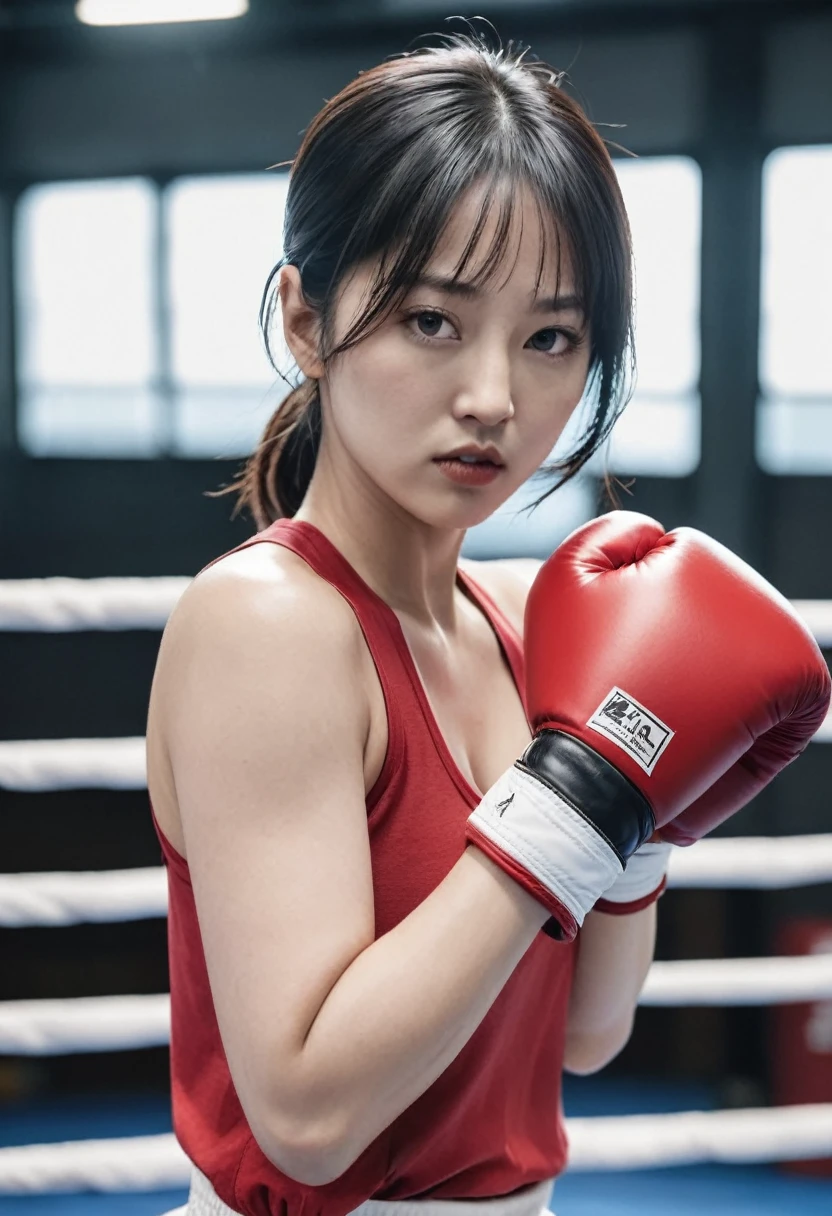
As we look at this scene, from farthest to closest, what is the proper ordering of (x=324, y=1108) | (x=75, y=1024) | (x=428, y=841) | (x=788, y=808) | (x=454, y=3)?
(x=788, y=808) → (x=454, y=3) → (x=75, y=1024) → (x=428, y=841) → (x=324, y=1108)

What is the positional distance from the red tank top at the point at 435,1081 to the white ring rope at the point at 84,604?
0.70 meters

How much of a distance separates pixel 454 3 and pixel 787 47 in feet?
2.66

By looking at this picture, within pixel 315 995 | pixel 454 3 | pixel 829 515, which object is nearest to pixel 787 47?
pixel 454 3

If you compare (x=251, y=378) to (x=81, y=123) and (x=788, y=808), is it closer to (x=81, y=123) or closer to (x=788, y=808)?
(x=81, y=123)

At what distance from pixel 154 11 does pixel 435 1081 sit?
2903 mm

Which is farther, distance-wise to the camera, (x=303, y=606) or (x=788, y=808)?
(x=788, y=808)

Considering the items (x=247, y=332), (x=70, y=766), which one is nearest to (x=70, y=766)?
(x=70, y=766)

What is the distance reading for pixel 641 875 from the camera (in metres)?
1.02

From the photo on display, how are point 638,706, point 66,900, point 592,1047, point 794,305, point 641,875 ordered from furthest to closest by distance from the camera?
point 794,305 < point 66,900 < point 592,1047 < point 641,875 < point 638,706

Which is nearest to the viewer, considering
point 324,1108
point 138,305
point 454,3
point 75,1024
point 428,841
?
point 324,1108

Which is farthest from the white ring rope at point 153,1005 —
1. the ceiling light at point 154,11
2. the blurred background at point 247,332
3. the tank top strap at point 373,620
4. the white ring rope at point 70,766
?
the ceiling light at point 154,11

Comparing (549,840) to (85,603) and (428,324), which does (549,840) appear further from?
(85,603)

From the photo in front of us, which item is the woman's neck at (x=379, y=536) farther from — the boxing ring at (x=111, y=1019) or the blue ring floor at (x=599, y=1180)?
the blue ring floor at (x=599, y=1180)

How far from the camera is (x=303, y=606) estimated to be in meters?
0.79
